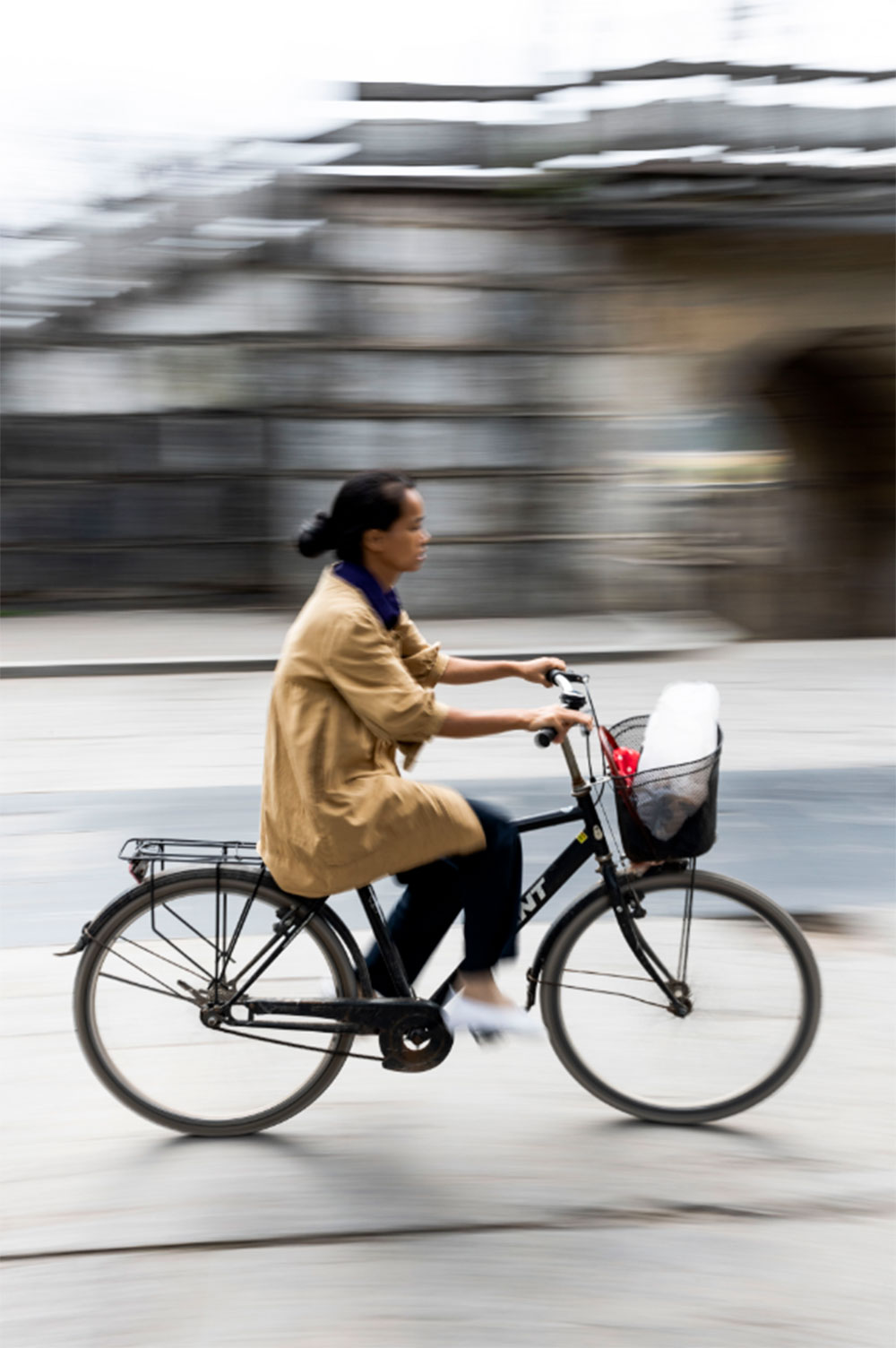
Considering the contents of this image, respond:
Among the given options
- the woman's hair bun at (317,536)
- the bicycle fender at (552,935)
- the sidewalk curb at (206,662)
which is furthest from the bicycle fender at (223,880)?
the sidewalk curb at (206,662)

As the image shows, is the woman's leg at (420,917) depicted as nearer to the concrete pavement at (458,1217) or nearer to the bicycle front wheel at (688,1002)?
the bicycle front wheel at (688,1002)

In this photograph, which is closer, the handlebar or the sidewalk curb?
the handlebar

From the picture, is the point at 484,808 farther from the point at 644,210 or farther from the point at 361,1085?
the point at 644,210

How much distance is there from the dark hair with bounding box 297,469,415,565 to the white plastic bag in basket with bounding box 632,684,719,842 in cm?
75

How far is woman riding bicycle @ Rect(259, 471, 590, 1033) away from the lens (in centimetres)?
304

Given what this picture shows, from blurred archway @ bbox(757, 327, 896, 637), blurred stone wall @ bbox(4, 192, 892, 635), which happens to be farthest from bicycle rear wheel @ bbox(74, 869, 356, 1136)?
blurred archway @ bbox(757, 327, 896, 637)

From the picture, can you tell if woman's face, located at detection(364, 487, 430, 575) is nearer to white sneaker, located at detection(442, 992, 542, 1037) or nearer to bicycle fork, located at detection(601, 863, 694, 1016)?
bicycle fork, located at detection(601, 863, 694, 1016)

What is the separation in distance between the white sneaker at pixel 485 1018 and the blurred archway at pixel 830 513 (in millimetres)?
10933

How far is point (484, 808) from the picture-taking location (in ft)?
10.6

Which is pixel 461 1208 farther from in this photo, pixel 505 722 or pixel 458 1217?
pixel 505 722

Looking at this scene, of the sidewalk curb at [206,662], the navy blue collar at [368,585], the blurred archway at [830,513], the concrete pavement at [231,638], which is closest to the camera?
the navy blue collar at [368,585]

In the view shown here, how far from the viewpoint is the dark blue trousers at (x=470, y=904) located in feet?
10.5

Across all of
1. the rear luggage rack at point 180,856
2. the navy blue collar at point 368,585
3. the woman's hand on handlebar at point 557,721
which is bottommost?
the rear luggage rack at point 180,856

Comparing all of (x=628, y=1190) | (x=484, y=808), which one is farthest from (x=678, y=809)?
(x=628, y=1190)
